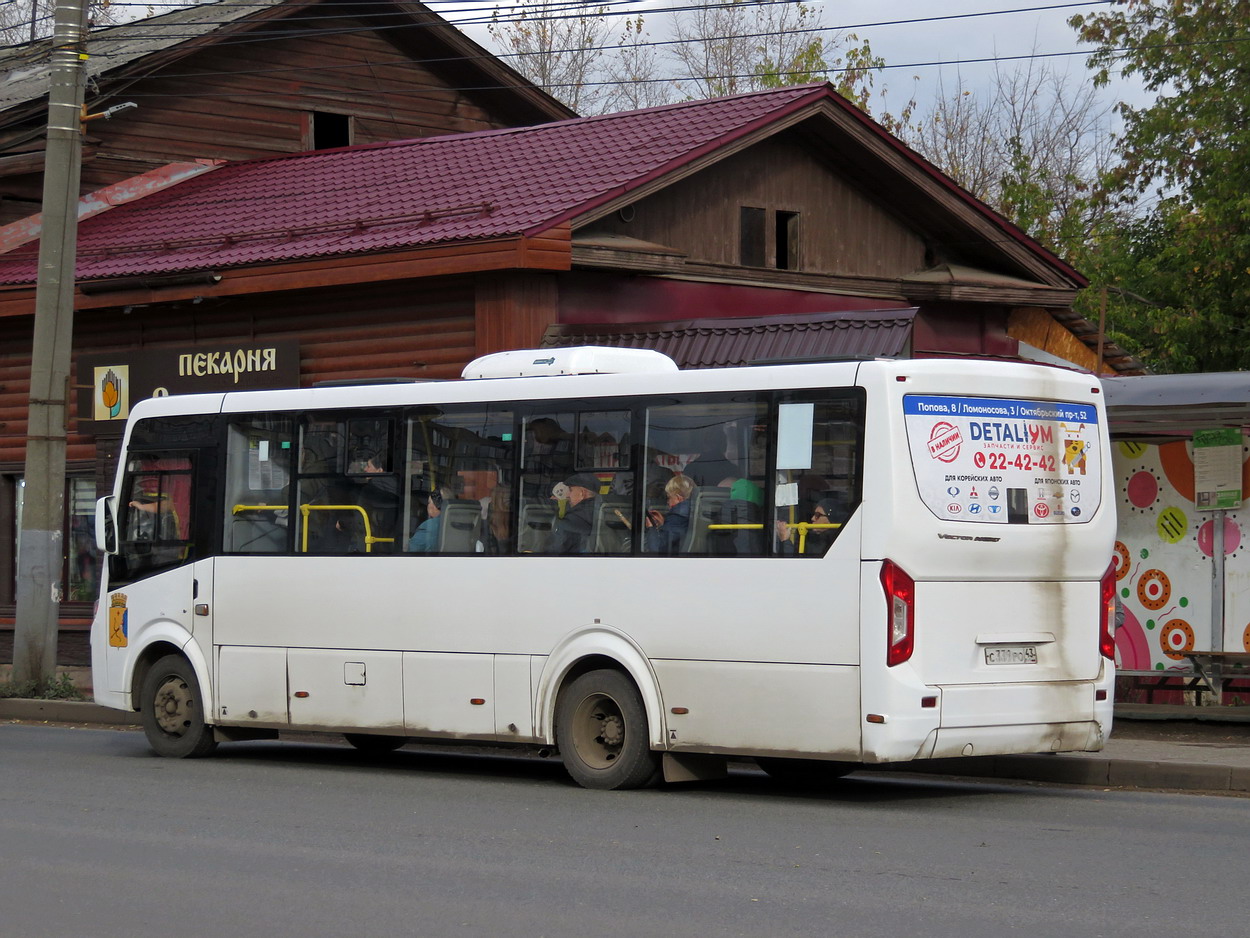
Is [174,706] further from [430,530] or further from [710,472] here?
[710,472]

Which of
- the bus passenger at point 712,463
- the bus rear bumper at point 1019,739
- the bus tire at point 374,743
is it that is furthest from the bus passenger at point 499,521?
the bus rear bumper at point 1019,739

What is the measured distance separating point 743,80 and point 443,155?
898 inches

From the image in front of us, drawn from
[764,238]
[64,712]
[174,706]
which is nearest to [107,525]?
[174,706]

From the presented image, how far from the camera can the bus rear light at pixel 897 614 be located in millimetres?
10391

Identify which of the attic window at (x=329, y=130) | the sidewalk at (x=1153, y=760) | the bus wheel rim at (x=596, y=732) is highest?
the attic window at (x=329, y=130)

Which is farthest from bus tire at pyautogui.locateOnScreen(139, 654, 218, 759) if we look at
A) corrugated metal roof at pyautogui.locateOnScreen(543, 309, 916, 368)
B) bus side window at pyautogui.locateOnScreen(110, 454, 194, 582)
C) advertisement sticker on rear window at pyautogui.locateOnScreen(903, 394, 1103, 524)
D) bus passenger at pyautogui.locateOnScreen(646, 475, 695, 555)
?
advertisement sticker on rear window at pyautogui.locateOnScreen(903, 394, 1103, 524)

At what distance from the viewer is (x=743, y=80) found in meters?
45.2

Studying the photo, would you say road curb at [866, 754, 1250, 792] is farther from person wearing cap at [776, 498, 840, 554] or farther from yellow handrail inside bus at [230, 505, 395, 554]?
yellow handrail inside bus at [230, 505, 395, 554]

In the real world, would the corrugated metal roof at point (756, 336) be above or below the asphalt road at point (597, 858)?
above

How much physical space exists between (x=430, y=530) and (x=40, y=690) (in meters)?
8.15

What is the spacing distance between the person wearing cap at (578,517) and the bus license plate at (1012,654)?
2681mm

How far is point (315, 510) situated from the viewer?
1320 centimetres

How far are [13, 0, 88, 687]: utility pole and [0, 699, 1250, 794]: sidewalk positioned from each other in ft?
31.9

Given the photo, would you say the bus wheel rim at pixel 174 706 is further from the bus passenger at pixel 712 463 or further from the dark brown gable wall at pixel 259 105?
the dark brown gable wall at pixel 259 105
